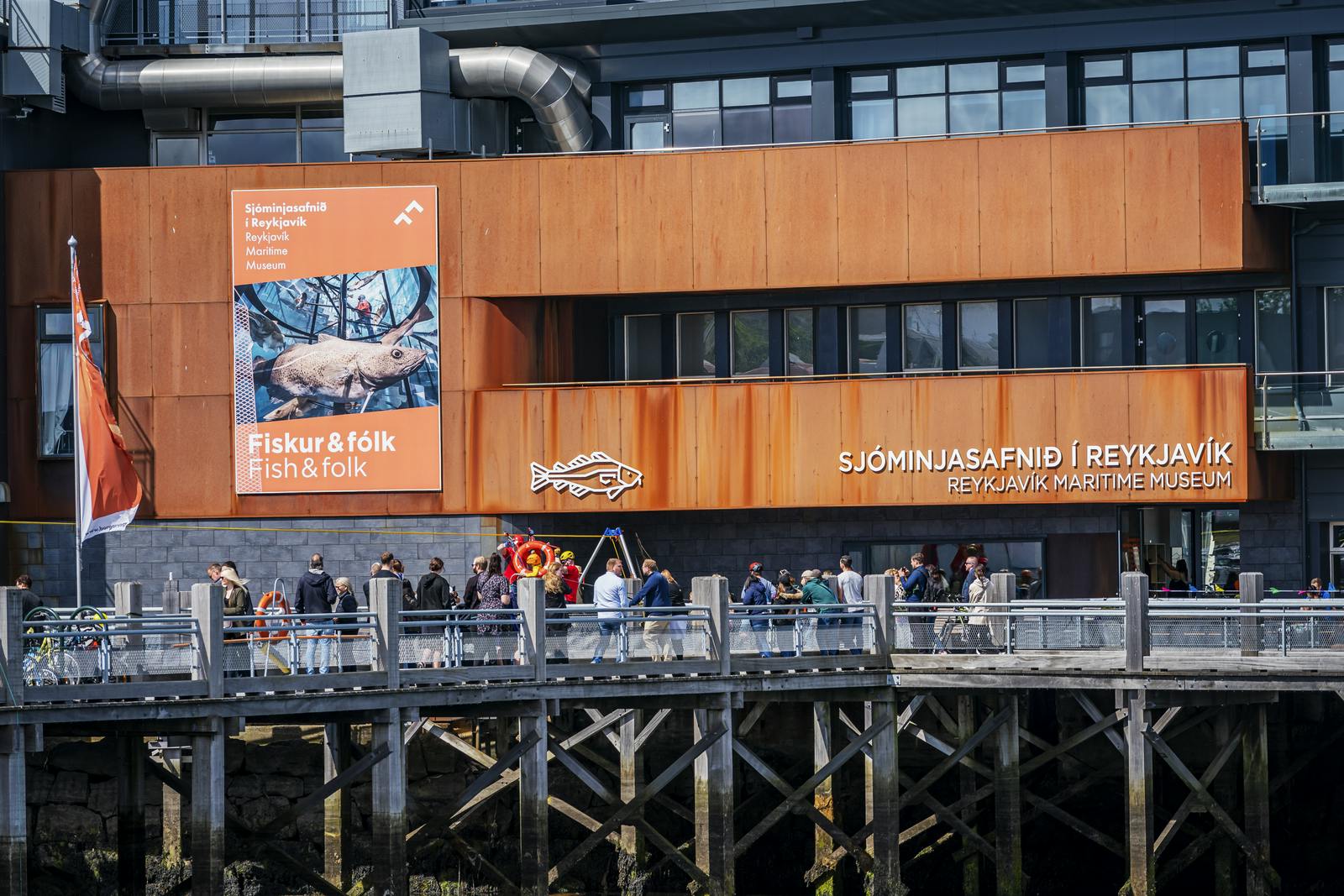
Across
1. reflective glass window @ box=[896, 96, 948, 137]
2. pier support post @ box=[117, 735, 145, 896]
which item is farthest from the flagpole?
reflective glass window @ box=[896, 96, 948, 137]

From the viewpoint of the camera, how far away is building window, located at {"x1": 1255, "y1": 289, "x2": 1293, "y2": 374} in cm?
4088

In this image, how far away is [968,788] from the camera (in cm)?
3419

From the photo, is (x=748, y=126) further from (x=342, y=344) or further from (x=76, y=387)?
(x=76, y=387)

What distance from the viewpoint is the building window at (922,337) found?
1660 inches

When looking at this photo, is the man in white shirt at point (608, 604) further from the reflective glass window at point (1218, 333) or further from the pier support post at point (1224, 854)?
the reflective glass window at point (1218, 333)

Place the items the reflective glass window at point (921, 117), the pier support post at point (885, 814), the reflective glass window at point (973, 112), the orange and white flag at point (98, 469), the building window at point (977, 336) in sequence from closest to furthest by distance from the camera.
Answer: the pier support post at point (885, 814), the orange and white flag at point (98, 469), the building window at point (977, 336), the reflective glass window at point (973, 112), the reflective glass window at point (921, 117)

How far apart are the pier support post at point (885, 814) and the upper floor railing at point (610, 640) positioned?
42.1 inches

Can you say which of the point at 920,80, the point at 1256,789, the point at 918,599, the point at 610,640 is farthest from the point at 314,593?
the point at 920,80

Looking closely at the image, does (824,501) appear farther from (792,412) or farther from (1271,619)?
(1271,619)

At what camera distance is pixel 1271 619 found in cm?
2988

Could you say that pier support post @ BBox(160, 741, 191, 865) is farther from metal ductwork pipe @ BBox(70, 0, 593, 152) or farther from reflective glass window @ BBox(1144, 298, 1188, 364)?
reflective glass window @ BBox(1144, 298, 1188, 364)

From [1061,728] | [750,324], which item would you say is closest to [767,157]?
[750,324]

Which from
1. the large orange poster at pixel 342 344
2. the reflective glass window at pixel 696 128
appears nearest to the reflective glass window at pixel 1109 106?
the reflective glass window at pixel 696 128

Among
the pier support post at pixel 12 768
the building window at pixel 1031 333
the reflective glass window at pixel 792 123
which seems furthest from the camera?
the reflective glass window at pixel 792 123
